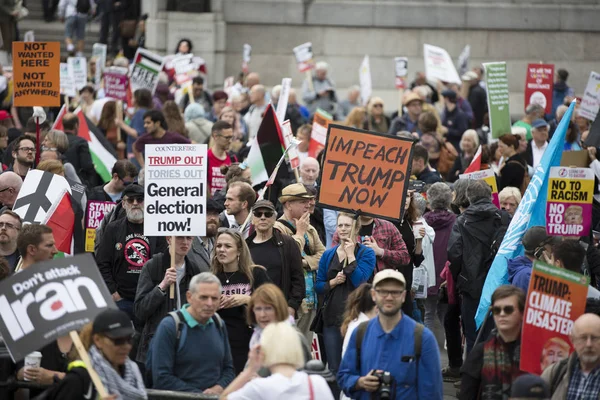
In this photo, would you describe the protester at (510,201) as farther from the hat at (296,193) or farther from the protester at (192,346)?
the protester at (192,346)

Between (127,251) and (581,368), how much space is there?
4442 mm

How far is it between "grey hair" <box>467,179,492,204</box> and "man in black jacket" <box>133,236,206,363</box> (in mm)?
3191

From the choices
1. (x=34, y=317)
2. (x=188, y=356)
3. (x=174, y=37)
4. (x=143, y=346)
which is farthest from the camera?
(x=174, y=37)

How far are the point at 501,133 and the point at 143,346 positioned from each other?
901 cm

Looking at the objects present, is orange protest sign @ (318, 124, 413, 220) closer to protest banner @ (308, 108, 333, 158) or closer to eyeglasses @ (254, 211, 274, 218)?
eyeglasses @ (254, 211, 274, 218)

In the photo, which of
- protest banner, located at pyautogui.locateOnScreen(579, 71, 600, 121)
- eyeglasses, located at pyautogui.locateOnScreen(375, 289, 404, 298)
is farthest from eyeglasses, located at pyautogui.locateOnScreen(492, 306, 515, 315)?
protest banner, located at pyautogui.locateOnScreen(579, 71, 600, 121)

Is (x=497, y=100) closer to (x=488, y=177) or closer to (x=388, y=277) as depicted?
(x=488, y=177)

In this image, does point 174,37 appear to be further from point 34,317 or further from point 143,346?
point 34,317

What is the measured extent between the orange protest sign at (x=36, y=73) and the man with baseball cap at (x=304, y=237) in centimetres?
423

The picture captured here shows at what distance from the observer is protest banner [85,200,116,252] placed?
12.3 meters

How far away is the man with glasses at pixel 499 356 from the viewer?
8164mm

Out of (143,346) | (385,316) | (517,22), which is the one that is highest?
(517,22)

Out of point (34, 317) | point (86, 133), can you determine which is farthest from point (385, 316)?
point (86, 133)

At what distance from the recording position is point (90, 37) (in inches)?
1177
